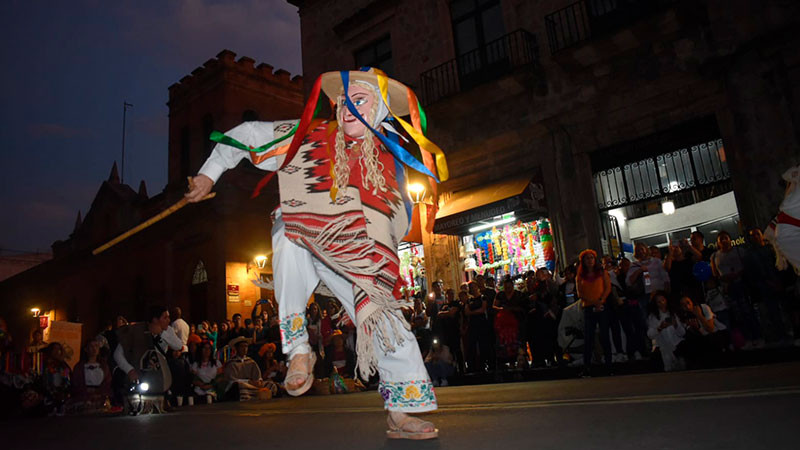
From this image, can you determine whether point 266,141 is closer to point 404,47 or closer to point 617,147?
point 617,147

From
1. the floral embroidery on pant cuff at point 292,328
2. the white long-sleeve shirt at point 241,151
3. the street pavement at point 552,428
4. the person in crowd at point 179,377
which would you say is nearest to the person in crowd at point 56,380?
the person in crowd at point 179,377

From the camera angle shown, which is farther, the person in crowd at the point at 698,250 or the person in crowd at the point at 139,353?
the person in crowd at the point at 698,250

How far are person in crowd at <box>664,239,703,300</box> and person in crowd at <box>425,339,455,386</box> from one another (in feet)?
10.9

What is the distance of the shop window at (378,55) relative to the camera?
1559 centimetres

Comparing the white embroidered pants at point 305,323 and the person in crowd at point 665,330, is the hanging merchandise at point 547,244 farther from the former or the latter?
the white embroidered pants at point 305,323

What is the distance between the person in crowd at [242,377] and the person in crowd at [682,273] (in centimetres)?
698

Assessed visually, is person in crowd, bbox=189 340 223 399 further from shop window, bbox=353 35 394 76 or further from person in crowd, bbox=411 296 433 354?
shop window, bbox=353 35 394 76

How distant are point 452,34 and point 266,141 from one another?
11.8 m

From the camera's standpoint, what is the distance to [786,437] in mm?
1810

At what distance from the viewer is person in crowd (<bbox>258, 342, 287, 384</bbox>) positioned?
10.7 metres

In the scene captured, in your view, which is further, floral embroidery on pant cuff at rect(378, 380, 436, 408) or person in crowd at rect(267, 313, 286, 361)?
person in crowd at rect(267, 313, 286, 361)

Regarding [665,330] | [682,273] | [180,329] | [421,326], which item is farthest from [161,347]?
[682,273]

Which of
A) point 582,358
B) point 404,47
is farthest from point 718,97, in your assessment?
point 404,47


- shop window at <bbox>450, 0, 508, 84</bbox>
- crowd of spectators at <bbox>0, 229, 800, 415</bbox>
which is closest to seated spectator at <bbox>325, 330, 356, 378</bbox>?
crowd of spectators at <bbox>0, 229, 800, 415</bbox>
